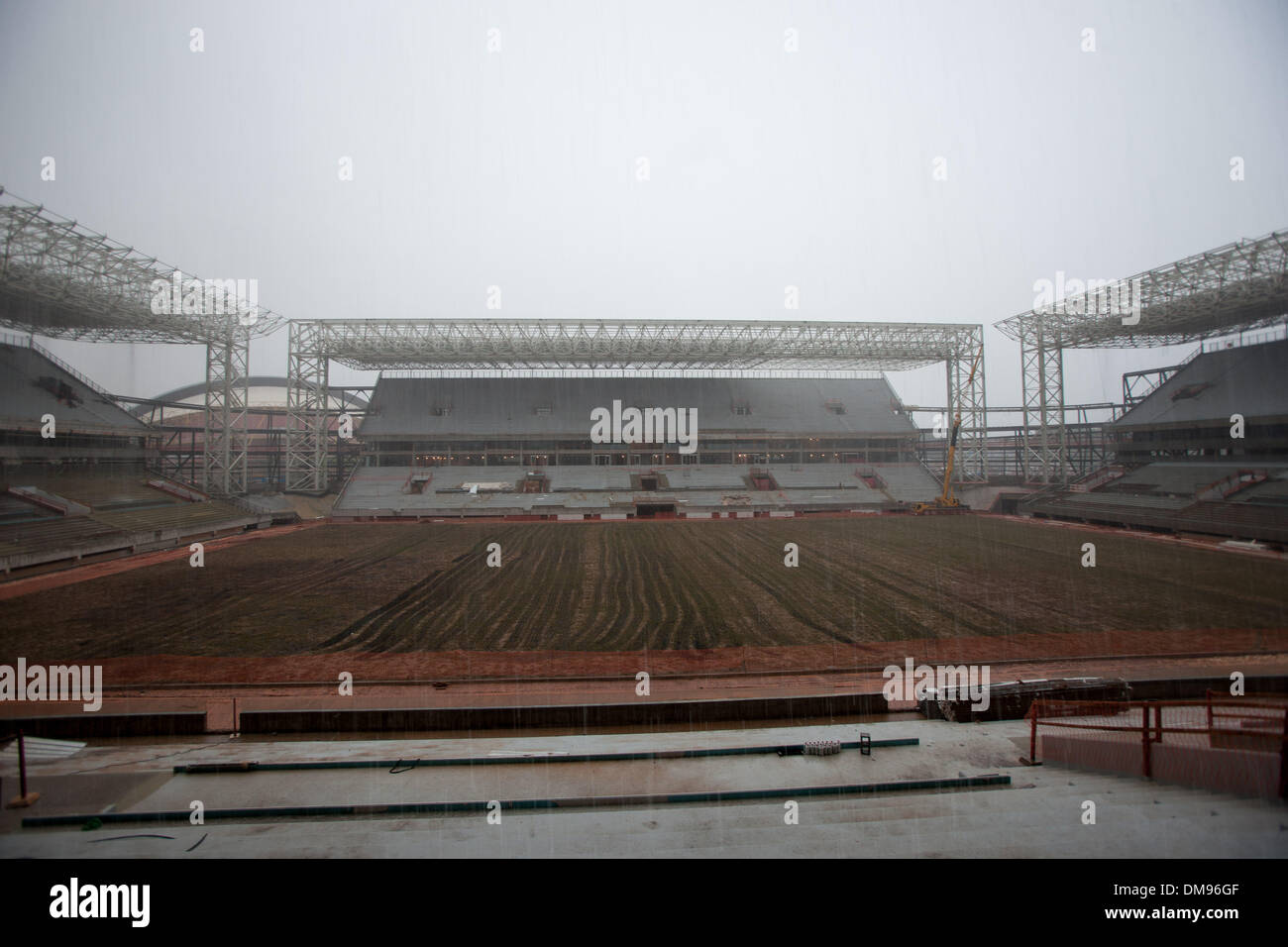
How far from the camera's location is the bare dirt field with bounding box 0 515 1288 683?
32.0 ft

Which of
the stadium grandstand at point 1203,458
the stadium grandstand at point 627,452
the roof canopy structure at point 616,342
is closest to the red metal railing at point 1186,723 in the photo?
the stadium grandstand at point 1203,458

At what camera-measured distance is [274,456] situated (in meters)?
40.8

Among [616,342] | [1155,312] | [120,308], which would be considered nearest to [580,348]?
[616,342]

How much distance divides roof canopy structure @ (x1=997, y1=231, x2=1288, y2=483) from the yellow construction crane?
3800 millimetres

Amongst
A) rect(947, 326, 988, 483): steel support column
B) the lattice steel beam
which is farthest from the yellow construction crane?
the lattice steel beam

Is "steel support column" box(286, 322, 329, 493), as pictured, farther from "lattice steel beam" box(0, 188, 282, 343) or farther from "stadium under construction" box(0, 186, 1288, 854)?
"lattice steel beam" box(0, 188, 282, 343)

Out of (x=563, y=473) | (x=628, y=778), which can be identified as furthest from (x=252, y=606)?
(x=563, y=473)

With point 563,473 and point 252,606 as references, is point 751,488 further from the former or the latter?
point 252,606

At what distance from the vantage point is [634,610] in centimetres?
1304

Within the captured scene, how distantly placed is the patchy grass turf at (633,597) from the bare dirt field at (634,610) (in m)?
0.08

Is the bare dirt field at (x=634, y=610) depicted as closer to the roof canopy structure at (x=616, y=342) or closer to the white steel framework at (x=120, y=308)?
the white steel framework at (x=120, y=308)

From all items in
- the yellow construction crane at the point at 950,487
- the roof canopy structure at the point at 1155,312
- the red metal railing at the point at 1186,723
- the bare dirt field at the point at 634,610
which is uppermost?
the roof canopy structure at the point at 1155,312

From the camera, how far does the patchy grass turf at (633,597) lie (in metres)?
10.9
